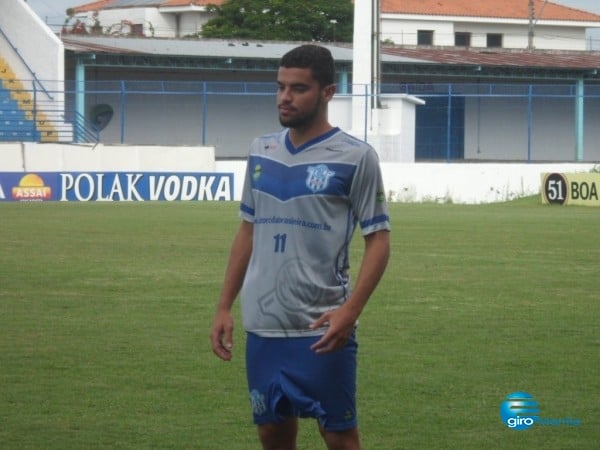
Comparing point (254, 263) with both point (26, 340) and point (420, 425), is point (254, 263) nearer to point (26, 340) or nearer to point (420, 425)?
point (420, 425)

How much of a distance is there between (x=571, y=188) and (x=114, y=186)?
1281 cm

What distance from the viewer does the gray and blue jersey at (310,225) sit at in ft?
17.5

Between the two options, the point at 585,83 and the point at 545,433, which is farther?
the point at 585,83

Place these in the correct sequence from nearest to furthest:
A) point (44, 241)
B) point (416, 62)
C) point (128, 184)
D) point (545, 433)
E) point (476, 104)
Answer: point (545, 433) → point (44, 241) → point (128, 184) → point (416, 62) → point (476, 104)

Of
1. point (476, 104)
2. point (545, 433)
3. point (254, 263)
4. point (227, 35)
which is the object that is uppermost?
point (227, 35)

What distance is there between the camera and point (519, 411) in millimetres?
8367

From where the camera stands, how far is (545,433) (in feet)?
26.0

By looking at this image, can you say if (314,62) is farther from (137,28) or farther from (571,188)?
(137,28)

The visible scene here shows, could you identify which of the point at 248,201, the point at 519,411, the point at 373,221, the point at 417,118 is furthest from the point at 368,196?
the point at 417,118

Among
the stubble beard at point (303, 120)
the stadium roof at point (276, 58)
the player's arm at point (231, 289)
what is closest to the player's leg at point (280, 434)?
the player's arm at point (231, 289)

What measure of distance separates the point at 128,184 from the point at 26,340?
90.1 feet

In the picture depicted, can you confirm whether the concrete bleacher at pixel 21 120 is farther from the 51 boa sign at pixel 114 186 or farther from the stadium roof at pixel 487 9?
the stadium roof at pixel 487 9

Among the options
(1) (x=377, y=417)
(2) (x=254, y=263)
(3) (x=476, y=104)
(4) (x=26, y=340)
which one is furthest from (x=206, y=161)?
(2) (x=254, y=263)

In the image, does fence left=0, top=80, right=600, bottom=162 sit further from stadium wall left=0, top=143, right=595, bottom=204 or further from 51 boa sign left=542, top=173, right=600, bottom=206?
51 boa sign left=542, top=173, right=600, bottom=206
